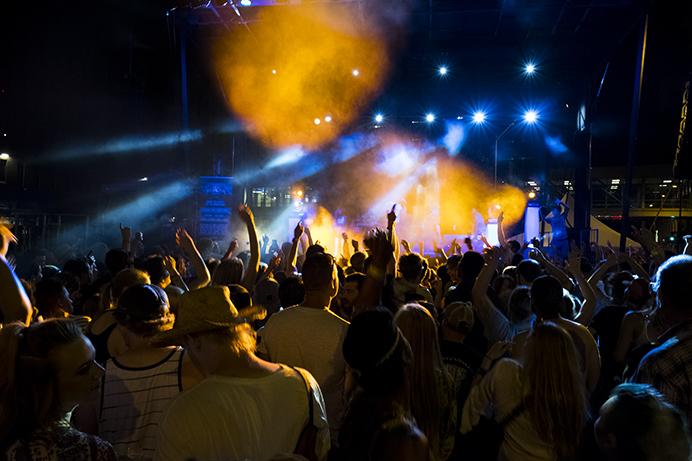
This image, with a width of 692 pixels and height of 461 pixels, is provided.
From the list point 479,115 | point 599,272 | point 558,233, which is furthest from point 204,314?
point 479,115

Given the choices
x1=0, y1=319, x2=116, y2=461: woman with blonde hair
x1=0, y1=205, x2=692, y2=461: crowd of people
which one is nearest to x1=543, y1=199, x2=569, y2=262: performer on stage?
x1=0, y1=205, x2=692, y2=461: crowd of people

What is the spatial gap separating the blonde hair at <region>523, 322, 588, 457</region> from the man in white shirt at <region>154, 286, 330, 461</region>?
1100 millimetres

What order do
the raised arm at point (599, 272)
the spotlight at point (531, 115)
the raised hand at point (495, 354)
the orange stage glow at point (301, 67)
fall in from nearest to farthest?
the raised hand at point (495, 354) < the raised arm at point (599, 272) < the orange stage glow at point (301, 67) < the spotlight at point (531, 115)

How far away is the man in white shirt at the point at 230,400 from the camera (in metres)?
1.87

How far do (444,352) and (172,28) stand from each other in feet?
46.4

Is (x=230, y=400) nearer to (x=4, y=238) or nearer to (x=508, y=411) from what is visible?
(x=508, y=411)

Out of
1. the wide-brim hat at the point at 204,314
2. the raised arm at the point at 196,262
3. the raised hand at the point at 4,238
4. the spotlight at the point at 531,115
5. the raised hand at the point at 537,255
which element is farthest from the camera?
the spotlight at the point at 531,115

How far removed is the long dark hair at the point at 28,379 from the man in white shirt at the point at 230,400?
1.19ft

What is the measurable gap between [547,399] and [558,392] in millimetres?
60

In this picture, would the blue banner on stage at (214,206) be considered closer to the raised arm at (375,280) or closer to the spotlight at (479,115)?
the spotlight at (479,115)

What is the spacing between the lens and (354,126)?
76.4 feet

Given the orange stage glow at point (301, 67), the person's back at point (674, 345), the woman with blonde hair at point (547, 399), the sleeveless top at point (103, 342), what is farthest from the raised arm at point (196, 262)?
the orange stage glow at point (301, 67)

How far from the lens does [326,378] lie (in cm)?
310

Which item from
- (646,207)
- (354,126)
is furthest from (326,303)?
(646,207)
